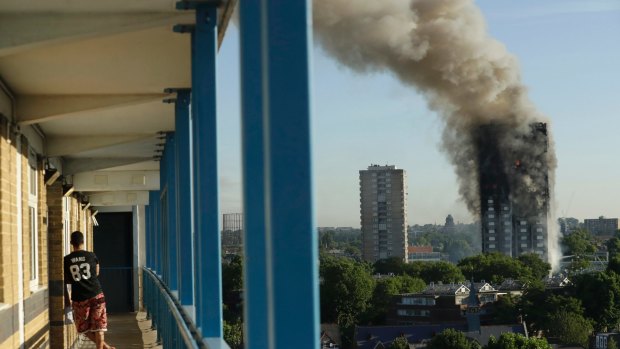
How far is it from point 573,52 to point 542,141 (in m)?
8.50

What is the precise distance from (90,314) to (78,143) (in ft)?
11.5

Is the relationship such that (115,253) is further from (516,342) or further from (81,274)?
(516,342)

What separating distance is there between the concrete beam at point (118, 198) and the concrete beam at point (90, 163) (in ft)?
14.7

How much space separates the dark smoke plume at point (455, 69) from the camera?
2640 inches

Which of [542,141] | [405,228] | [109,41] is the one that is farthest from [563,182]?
[109,41]

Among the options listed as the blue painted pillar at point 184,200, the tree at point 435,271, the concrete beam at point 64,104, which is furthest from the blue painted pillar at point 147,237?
the tree at point 435,271

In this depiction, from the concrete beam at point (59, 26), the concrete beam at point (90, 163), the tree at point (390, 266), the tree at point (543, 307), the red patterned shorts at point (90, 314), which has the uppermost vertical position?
the concrete beam at point (59, 26)

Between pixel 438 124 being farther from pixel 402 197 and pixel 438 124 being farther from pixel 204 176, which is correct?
pixel 204 176

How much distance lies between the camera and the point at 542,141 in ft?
240

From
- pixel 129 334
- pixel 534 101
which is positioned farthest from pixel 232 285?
pixel 534 101

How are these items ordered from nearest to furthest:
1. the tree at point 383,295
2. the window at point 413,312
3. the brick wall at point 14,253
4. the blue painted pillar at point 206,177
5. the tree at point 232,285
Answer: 1. the blue painted pillar at point 206,177
2. the brick wall at point 14,253
3. the tree at point 232,285
4. the tree at point 383,295
5. the window at point 413,312

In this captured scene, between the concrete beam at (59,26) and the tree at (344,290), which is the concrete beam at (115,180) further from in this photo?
the tree at (344,290)

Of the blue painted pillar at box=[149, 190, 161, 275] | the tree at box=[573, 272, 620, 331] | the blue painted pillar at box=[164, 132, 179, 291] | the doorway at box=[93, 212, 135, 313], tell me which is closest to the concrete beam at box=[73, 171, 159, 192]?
the blue painted pillar at box=[149, 190, 161, 275]

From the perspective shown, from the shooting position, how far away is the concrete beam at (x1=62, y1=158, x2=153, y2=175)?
10.9m
